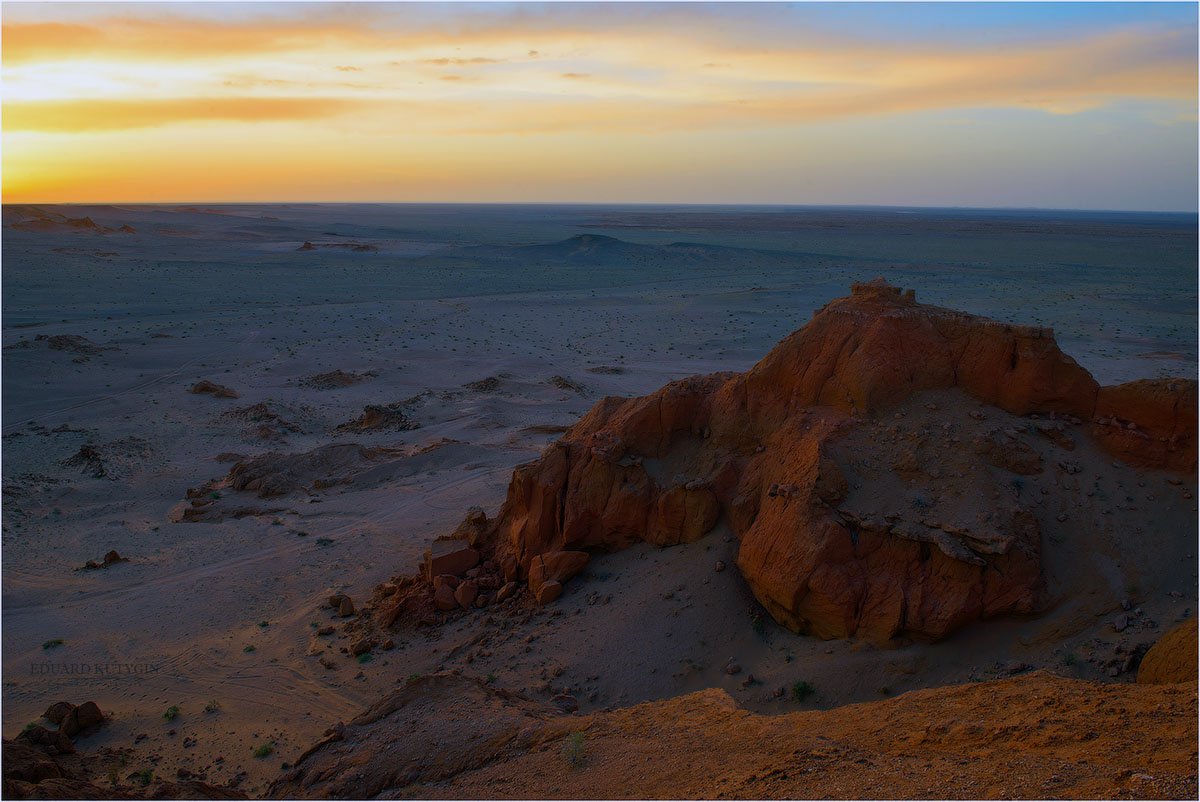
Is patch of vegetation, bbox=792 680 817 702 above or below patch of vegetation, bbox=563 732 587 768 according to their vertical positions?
below

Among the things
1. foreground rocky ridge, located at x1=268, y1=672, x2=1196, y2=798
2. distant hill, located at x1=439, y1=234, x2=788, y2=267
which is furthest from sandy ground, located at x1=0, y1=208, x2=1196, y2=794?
distant hill, located at x1=439, y1=234, x2=788, y2=267

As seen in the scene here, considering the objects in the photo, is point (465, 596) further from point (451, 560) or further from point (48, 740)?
point (48, 740)

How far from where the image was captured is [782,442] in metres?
10.6

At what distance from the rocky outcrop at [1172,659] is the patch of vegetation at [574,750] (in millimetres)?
4694

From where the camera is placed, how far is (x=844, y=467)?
966 cm

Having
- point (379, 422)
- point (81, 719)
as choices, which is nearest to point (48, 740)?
point (81, 719)

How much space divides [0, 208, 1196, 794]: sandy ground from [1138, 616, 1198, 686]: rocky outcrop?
52cm

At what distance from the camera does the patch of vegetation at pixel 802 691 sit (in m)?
8.39

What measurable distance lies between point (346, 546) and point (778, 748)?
33.6ft

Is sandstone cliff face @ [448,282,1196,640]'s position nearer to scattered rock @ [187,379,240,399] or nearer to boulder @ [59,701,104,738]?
boulder @ [59,701,104,738]

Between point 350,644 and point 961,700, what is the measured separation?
771 cm

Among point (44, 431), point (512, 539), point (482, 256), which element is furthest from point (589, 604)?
point (482, 256)

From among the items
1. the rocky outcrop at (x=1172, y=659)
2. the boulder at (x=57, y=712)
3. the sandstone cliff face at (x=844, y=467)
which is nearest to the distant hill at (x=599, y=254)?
the sandstone cliff face at (x=844, y=467)

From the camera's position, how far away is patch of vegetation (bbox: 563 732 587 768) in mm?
6645
